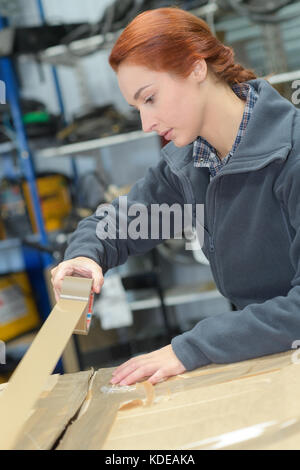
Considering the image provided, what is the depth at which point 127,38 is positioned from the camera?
1021mm

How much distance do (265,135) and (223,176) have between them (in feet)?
0.38

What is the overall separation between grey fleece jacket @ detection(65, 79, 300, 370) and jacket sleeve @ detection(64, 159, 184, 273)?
3 cm

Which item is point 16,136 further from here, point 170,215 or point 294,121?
point 294,121

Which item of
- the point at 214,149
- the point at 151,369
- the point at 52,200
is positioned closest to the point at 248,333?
the point at 151,369

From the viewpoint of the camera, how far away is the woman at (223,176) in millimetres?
893

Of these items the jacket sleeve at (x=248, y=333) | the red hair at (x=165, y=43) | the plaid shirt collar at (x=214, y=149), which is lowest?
the jacket sleeve at (x=248, y=333)

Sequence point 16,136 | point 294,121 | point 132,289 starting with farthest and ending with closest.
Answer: point 16,136
point 132,289
point 294,121

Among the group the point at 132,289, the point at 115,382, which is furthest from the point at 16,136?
the point at 115,382

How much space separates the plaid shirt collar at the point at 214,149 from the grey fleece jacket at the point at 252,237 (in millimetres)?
20

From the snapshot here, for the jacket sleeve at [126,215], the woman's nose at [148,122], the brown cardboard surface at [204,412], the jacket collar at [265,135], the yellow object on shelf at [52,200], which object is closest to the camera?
the brown cardboard surface at [204,412]

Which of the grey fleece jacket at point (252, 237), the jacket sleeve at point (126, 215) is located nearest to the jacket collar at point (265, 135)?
the grey fleece jacket at point (252, 237)

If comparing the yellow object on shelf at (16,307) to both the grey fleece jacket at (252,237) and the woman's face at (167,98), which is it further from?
the woman's face at (167,98)

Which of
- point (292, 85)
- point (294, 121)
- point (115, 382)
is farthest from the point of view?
point (292, 85)

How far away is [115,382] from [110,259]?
1.49 feet
